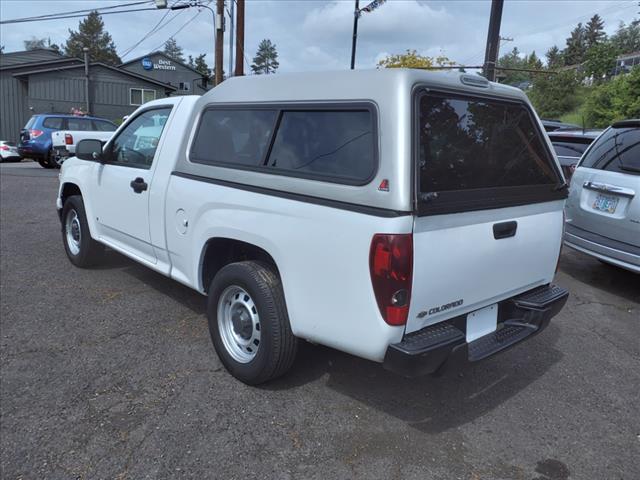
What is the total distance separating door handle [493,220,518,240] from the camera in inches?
113

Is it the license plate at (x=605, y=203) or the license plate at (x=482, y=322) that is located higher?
the license plate at (x=605, y=203)

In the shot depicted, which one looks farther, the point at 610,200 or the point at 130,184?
the point at 610,200

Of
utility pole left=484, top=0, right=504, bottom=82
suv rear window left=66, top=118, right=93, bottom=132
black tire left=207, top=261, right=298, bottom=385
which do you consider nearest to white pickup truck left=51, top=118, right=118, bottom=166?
suv rear window left=66, top=118, right=93, bottom=132

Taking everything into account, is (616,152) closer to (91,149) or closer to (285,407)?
(285,407)

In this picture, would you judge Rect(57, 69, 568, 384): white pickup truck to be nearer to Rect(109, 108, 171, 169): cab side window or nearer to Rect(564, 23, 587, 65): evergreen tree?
Rect(109, 108, 171, 169): cab side window

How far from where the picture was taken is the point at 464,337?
2770 mm

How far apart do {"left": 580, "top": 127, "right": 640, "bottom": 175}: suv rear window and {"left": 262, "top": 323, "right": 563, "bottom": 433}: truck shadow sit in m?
2.38

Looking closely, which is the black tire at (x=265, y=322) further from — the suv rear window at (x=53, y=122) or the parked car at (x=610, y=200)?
the suv rear window at (x=53, y=122)

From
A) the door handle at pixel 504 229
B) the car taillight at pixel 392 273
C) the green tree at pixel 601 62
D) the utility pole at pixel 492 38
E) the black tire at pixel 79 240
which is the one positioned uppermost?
the green tree at pixel 601 62

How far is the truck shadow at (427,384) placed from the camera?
10.4 feet

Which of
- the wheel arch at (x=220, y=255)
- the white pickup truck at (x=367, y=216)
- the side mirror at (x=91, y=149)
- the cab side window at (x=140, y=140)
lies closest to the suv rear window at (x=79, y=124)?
the side mirror at (x=91, y=149)

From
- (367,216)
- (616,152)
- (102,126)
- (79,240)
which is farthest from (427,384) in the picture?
(102,126)

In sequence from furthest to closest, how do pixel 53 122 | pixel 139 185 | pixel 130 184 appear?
1. pixel 53 122
2. pixel 130 184
3. pixel 139 185

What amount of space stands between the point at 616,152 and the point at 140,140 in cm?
475
